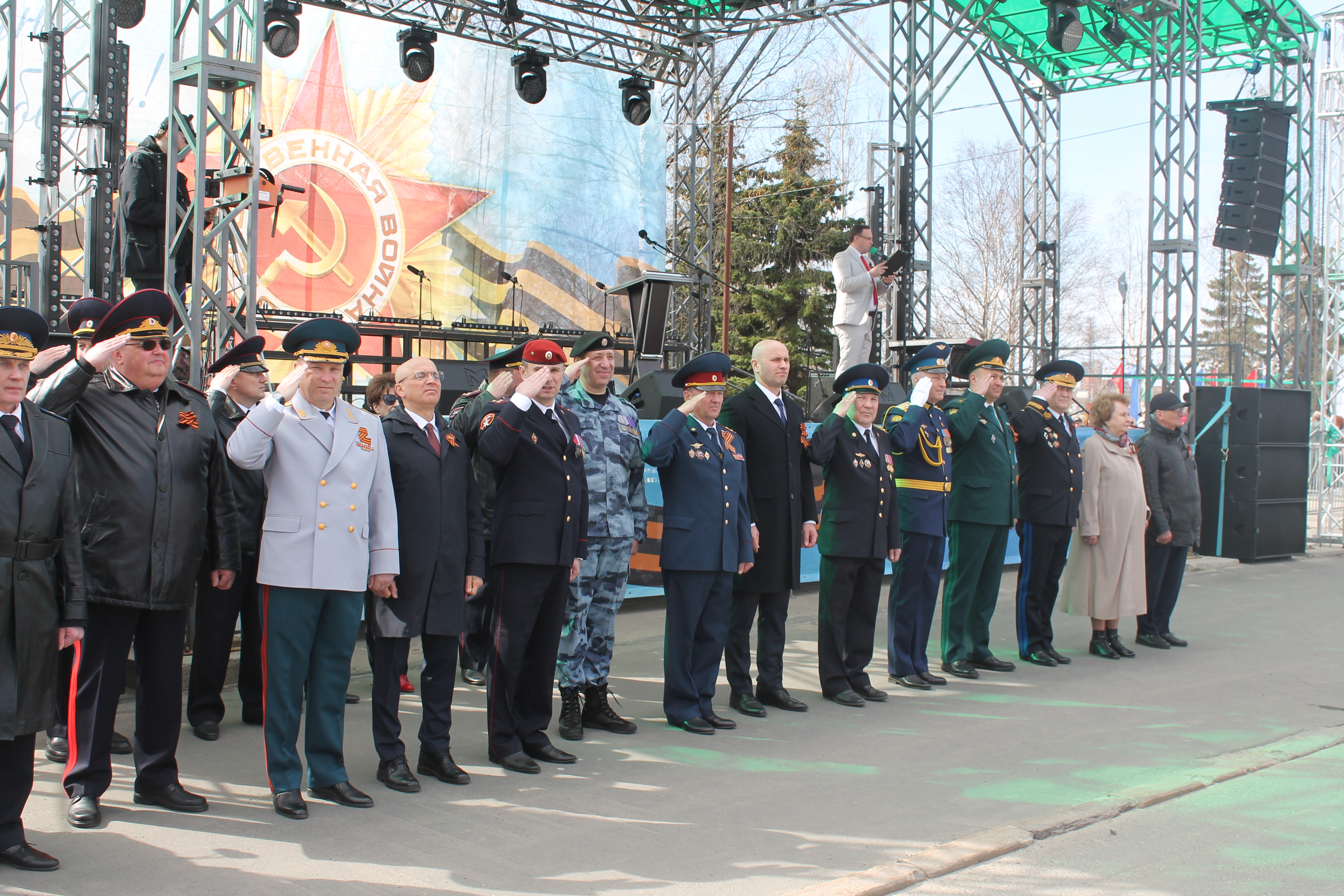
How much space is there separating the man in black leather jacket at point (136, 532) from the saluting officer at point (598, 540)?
1678 millimetres

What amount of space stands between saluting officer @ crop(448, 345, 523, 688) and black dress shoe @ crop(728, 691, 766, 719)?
4.14 feet

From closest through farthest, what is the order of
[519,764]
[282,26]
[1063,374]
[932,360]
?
[519,764]
[932,360]
[1063,374]
[282,26]

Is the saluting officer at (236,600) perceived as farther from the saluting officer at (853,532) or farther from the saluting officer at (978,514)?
the saluting officer at (978,514)

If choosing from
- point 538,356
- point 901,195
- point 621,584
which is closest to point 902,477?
point 621,584

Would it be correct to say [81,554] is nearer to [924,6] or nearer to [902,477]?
[902,477]

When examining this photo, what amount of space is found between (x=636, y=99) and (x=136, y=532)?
14.3 metres

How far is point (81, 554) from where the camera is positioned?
376cm

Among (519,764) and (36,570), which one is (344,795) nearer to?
(519,764)

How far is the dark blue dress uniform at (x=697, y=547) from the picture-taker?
18.1ft

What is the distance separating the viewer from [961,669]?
693 cm

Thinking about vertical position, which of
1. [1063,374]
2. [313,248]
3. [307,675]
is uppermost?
[313,248]

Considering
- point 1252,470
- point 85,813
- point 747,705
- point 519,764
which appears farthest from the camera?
Result: point 1252,470

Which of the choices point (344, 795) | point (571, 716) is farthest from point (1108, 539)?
point (344, 795)

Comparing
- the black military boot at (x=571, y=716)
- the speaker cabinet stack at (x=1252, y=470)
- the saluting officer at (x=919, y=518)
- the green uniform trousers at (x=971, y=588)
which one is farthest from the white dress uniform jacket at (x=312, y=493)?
the speaker cabinet stack at (x=1252, y=470)
